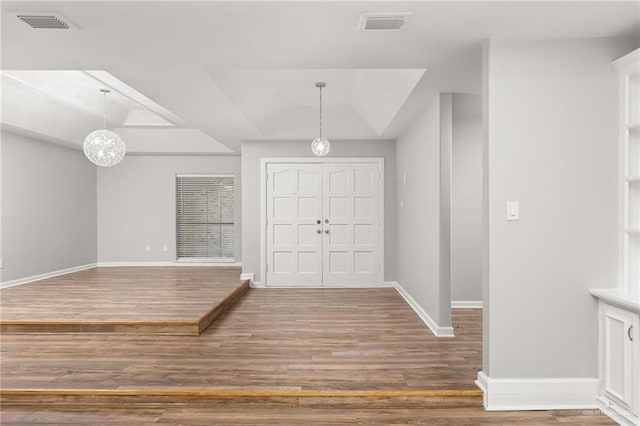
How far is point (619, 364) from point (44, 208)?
8093 millimetres

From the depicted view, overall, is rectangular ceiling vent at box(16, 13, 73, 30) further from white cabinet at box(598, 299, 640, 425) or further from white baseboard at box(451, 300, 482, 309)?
white baseboard at box(451, 300, 482, 309)

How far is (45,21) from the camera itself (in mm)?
2496

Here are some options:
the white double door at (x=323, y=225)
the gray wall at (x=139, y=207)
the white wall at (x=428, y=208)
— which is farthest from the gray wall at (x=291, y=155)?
the gray wall at (x=139, y=207)

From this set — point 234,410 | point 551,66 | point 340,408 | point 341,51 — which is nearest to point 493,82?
point 551,66

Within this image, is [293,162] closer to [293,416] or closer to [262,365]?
[262,365]

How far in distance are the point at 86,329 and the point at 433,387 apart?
343 centimetres

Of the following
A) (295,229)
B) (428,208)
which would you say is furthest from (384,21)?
(295,229)

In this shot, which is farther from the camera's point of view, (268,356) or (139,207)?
(139,207)

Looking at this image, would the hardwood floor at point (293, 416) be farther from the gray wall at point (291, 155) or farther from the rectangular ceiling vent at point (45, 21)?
the gray wall at point (291, 155)

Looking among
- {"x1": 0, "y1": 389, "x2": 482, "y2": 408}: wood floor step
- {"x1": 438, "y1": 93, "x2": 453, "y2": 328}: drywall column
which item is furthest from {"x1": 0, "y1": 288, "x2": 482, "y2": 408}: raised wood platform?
{"x1": 438, "y1": 93, "x2": 453, "y2": 328}: drywall column

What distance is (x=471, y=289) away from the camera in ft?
17.2

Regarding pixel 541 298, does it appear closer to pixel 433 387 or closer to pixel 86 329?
pixel 433 387

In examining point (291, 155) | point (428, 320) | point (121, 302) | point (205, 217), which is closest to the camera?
point (428, 320)

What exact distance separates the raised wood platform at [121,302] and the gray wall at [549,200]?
2.96 meters
